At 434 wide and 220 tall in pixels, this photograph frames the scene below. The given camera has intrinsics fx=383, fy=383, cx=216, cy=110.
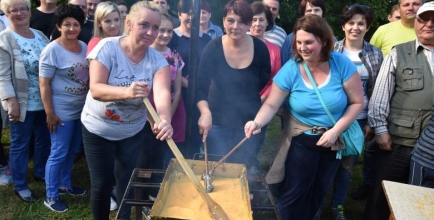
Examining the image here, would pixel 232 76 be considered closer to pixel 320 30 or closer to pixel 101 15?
pixel 320 30

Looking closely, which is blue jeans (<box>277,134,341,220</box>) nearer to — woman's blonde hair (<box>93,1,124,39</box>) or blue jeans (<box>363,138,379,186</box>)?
blue jeans (<box>363,138,379,186</box>)

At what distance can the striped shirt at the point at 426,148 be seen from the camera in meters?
2.58

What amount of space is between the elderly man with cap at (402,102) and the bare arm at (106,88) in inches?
71.3

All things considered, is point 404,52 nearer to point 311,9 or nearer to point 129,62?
point 311,9

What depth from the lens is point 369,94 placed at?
333 cm

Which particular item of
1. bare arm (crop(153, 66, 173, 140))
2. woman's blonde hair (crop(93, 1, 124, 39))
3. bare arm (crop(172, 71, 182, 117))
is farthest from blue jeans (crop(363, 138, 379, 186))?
woman's blonde hair (crop(93, 1, 124, 39))

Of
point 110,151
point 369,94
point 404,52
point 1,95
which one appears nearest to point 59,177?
point 1,95

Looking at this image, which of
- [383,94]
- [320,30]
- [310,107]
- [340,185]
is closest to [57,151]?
[310,107]

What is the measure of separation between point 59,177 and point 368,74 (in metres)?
2.97

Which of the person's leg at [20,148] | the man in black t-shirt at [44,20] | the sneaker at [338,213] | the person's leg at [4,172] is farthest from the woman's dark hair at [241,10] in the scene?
the person's leg at [4,172]

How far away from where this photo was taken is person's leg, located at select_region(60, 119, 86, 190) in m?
3.53

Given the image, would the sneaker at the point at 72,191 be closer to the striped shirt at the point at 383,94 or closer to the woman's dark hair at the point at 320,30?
the woman's dark hair at the point at 320,30

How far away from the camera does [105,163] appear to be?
2.73m

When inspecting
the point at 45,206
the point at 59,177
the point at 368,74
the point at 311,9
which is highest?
the point at 311,9
